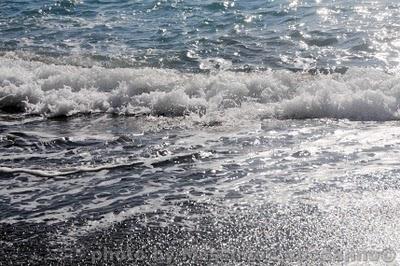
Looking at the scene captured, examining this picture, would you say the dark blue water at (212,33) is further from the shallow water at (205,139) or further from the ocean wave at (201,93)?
the ocean wave at (201,93)

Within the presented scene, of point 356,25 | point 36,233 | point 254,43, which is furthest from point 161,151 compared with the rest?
point 356,25

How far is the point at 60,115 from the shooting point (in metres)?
9.72

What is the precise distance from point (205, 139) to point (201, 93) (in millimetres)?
2287

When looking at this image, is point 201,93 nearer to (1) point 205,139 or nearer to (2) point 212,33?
(1) point 205,139

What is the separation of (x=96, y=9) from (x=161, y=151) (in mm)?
11267

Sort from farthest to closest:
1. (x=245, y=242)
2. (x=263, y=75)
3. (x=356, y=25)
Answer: (x=356, y=25) < (x=263, y=75) < (x=245, y=242)

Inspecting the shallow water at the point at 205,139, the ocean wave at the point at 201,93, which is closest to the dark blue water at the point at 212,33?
the shallow water at the point at 205,139

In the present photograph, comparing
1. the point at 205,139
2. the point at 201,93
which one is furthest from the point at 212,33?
the point at 205,139

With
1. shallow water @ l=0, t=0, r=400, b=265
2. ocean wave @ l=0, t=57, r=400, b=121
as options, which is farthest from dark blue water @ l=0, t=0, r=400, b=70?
ocean wave @ l=0, t=57, r=400, b=121

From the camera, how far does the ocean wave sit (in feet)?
29.4

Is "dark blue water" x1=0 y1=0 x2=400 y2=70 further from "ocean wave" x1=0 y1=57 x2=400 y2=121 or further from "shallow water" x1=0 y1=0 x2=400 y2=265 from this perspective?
"ocean wave" x1=0 y1=57 x2=400 y2=121

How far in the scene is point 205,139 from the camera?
793 centimetres

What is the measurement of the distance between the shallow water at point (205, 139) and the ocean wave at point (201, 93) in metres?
0.03

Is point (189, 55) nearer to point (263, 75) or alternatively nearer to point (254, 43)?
point (254, 43)
